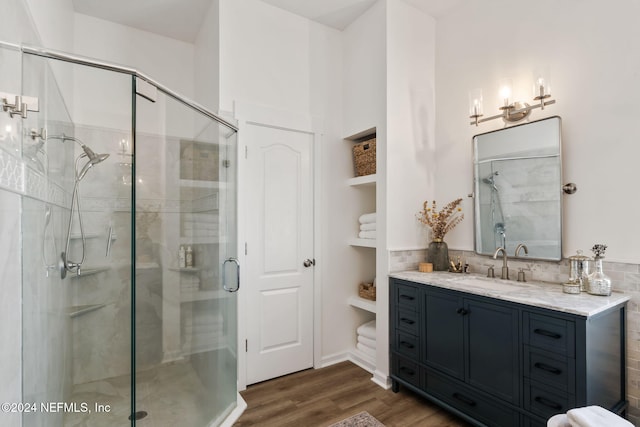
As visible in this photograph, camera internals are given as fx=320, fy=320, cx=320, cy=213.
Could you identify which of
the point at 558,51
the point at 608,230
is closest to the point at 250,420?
the point at 608,230

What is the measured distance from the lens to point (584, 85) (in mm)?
1996

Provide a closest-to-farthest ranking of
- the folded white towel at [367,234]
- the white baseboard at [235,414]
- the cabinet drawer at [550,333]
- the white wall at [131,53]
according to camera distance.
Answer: the cabinet drawer at [550,333]
the white wall at [131,53]
the white baseboard at [235,414]
the folded white towel at [367,234]

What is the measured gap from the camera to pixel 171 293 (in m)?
1.97

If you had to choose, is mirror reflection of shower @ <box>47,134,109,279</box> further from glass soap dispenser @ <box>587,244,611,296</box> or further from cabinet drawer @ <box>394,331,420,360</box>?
glass soap dispenser @ <box>587,244,611,296</box>

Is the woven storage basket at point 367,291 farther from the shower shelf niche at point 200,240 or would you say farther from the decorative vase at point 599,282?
the decorative vase at point 599,282

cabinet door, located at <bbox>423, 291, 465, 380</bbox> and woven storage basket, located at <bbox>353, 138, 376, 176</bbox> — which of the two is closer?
cabinet door, located at <bbox>423, 291, 465, 380</bbox>

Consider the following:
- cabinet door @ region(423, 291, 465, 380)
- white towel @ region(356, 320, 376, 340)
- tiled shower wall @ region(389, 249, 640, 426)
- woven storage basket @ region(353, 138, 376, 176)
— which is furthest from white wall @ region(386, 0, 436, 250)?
tiled shower wall @ region(389, 249, 640, 426)

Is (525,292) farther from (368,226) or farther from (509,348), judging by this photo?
(368,226)

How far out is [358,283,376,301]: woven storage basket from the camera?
115 inches

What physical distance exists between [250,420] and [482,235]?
215 cm

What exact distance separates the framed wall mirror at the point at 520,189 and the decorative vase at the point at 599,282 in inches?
10.9

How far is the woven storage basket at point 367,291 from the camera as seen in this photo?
291 centimetres

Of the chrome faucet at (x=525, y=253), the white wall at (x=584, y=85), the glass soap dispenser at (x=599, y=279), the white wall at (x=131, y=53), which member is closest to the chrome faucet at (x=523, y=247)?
the chrome faucet at (x=525, y=253)

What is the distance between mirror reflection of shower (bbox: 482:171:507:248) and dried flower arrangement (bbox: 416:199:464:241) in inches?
11.1
